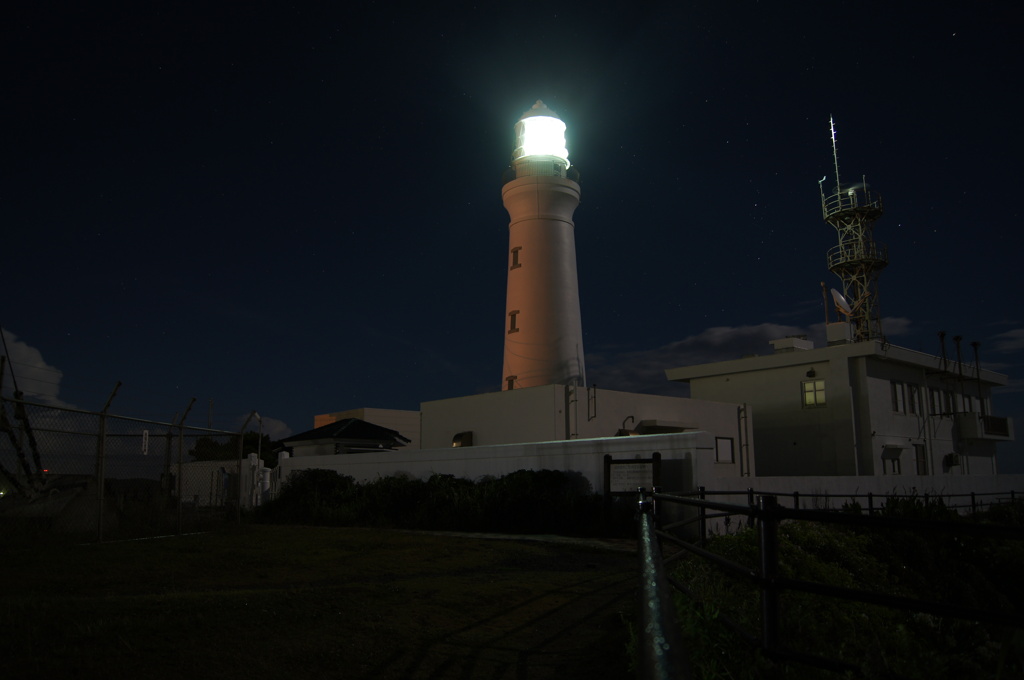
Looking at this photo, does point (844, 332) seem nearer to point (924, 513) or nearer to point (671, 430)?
point (671, 430)

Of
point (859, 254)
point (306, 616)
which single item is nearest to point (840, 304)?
point (859, 254)

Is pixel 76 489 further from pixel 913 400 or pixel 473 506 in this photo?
pixel 913 400

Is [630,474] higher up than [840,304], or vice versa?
[840,304]

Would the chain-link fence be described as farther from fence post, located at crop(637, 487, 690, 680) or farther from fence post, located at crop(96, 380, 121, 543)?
fence post, located at crop(637, 487, 690, 680)

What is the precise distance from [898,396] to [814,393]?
11.4 ft

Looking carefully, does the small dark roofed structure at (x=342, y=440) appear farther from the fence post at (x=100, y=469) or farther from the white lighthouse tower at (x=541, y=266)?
the fence post at (x=100, y=469)

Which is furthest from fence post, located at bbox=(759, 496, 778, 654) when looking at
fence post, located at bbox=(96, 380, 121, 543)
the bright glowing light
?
the bright glowing light

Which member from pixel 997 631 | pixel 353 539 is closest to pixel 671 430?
pixel 353 539

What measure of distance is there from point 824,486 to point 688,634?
17.3 meters

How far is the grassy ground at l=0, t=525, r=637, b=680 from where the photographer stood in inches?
192

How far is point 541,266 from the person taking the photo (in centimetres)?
2780

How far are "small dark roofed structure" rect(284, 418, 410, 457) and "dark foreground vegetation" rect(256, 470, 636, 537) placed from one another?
30.7ft

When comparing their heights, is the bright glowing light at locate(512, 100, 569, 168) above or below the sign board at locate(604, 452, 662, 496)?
above

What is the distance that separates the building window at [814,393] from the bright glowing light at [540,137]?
12220 millimetres
